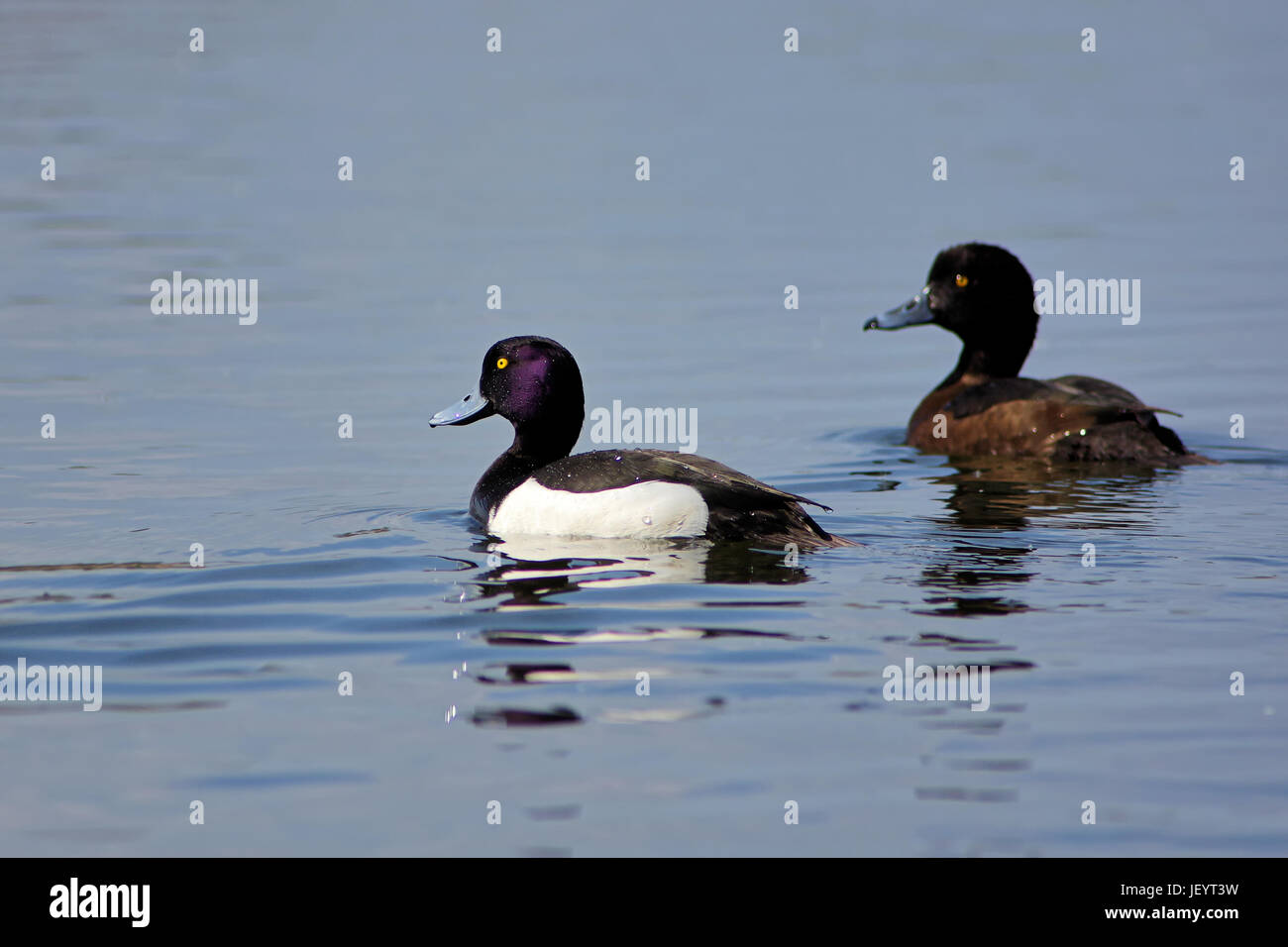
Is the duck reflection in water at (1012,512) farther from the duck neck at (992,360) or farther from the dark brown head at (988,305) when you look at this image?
the dark brown head at (988,305)

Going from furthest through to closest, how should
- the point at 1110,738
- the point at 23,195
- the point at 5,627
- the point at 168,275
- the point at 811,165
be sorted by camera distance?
the point at 811,165 < the point at 23,195 < the point at 168,275 < the point at 5,627 < the point at 1110,738

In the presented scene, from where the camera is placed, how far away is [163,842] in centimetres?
577

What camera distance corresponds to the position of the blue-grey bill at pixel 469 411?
1069 cm

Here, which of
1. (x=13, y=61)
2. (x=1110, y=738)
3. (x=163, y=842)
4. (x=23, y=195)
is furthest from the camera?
(x=13, y=61)

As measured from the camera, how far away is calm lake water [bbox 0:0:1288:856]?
612cm

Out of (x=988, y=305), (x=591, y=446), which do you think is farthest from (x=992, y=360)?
(x=591, y=446)

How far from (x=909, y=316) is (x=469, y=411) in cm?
456

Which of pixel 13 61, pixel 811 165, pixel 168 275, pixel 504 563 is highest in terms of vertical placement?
pixel 13 61

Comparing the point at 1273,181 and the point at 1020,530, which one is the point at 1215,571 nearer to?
the point at 1020,530

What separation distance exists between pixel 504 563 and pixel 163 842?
11.8ft

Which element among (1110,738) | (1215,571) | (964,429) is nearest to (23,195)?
(964,429)

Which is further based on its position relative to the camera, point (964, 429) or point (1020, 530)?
point (964, 429)

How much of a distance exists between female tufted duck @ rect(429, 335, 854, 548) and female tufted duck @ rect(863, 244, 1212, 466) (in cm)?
314

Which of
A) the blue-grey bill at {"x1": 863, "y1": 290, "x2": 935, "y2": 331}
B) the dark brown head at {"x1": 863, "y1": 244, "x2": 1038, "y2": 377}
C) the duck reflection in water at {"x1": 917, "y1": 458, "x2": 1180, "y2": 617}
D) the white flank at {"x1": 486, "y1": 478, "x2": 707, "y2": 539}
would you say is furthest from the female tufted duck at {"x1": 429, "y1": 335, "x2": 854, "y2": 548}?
the dark brown head at {"x1": 863, "y1": 244, "x2": 1038, "y2": 377}
